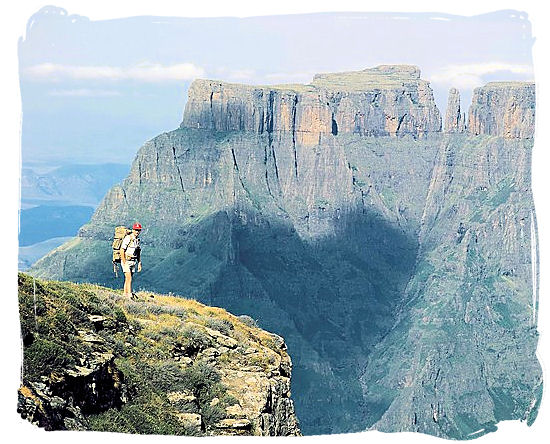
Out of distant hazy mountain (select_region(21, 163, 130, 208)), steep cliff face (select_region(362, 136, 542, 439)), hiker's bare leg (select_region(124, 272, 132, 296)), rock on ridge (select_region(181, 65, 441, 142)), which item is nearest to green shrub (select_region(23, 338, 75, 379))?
hiker's bare leg (select_region(124, 272, 132, 296))

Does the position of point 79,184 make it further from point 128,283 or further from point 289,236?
point 128,283

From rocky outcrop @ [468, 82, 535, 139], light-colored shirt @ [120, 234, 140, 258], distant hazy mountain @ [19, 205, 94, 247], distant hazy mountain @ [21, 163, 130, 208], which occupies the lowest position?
distant hazy mountain @ [19, 205, 94, 247]

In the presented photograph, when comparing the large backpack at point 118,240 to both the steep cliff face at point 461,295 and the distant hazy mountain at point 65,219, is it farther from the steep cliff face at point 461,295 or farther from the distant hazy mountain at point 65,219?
the distant hazy mountain at point 65,219

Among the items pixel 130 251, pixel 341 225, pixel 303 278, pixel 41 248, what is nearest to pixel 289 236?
pixel 303 278

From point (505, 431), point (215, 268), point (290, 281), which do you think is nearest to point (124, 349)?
point (505, 431)

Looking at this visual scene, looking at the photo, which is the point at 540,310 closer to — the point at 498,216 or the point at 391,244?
the point at 498,216

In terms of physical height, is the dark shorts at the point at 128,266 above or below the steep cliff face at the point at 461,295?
above

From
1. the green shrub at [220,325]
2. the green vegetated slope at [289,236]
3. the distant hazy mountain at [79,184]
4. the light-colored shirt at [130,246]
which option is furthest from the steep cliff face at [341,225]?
the light-colored shirt at [130,246]

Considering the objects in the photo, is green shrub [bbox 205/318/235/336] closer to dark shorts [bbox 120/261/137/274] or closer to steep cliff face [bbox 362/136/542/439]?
dark shorts [bbox 120/261/137/274]
